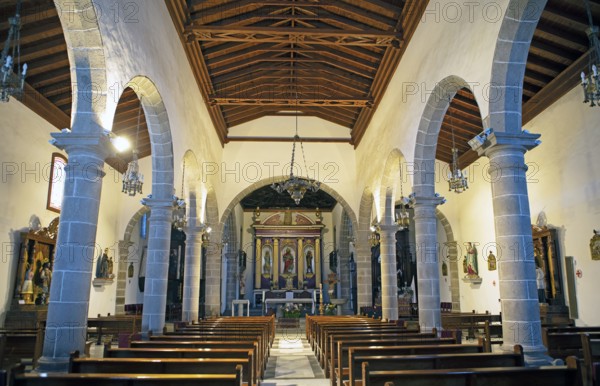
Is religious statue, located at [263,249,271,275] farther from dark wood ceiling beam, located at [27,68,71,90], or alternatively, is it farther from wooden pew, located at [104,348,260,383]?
wooden pew, located at [104,348,260,383]

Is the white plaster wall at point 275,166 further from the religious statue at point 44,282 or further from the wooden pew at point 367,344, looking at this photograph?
the wooden pew at point 367,344

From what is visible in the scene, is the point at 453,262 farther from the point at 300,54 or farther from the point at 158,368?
the point at 158,368

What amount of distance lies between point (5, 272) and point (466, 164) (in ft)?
46.1

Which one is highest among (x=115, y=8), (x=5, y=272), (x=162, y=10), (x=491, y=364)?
(x=162, y=10)

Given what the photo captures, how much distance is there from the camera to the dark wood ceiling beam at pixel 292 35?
34.5 ft

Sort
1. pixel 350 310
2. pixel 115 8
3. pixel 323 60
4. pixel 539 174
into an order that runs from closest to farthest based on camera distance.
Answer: pixel 115 8, pixel 539 174, pixel 323 60, pixel 350 310

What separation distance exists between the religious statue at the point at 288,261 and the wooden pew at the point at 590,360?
1971cm

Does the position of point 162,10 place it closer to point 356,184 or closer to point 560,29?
point 560,29

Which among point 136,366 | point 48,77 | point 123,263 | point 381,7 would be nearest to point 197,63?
point 48,77

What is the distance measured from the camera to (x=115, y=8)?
22.2 feet

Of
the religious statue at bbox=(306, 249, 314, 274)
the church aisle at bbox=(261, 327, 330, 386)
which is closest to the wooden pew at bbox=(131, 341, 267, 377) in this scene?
the church aisle at bbox=(261, 327, 330, 386)

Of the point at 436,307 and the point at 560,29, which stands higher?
the point at 560,29

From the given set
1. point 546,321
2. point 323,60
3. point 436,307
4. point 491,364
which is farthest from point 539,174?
point 491,364

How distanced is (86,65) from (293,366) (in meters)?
6.35
